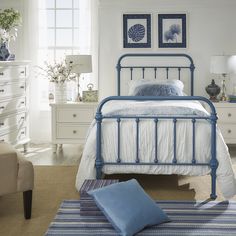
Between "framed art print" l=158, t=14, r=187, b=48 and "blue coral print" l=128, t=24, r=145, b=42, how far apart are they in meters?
0.21

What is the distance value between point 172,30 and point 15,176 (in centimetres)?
342

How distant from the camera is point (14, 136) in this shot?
18.3 feet

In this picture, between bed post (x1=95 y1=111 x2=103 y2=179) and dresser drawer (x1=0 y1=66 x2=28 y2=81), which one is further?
dresser drawer (x1=0 y1=66 x2=28 y2=81)

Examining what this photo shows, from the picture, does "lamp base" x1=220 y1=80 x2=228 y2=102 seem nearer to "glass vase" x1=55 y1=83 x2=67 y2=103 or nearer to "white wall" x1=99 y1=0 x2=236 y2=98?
"white wall" x1=99 y1=0 x2=236 y2=98

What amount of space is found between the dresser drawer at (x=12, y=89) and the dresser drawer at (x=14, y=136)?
42cm

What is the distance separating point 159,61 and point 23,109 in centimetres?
179

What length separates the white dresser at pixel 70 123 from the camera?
5.88 metres

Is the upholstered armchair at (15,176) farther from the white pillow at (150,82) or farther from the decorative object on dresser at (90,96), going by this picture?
the decorative object on dresser at (90,96)

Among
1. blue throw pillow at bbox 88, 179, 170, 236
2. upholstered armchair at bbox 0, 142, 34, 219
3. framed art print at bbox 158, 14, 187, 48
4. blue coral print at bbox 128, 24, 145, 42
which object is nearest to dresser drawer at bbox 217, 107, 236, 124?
framed art print at bbox 158, 14, 187, 48

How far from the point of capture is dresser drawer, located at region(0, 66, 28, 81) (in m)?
5.22

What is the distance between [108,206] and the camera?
3113mm

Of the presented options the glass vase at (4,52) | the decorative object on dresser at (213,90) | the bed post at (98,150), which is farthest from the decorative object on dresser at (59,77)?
the bed post at (98,150)

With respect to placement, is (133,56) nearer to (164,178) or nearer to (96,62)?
(96,62)

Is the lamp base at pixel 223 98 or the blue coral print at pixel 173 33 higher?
the blue coral print at pixel 173 33
